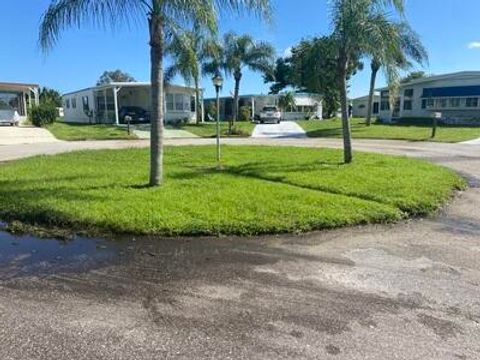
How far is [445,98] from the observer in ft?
127

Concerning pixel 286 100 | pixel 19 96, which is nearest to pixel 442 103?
pixel 286 100

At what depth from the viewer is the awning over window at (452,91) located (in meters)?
37.1

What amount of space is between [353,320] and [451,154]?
15.3 metres

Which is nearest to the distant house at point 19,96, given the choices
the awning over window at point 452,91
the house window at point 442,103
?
the awning over window at point 452,91

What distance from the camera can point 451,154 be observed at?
16.9 metres

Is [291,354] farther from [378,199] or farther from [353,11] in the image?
[353,11]

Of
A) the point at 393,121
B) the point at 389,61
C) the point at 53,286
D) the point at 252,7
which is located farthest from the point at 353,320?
the point at 393,121

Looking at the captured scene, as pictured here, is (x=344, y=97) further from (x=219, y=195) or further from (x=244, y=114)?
(x=244, y=114)

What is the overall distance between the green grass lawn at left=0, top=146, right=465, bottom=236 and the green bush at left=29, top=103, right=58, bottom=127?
2057cm

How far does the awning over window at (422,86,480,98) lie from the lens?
37081 millimetres

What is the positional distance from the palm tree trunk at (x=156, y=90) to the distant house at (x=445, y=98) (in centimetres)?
3126

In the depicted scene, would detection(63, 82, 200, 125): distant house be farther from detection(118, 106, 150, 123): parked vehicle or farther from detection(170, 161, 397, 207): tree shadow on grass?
detection(170, 161, 397, 207): tree shadow on grass

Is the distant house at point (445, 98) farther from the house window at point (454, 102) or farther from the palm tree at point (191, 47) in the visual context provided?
the palm tree at point (191, 47)

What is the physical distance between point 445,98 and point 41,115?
108 feet
